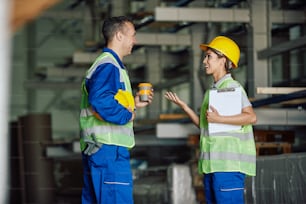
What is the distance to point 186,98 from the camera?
A: 386 inches

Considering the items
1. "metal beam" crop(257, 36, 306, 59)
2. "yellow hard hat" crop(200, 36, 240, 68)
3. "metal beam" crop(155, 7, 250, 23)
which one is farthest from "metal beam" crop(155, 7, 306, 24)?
"yellow hard hat" crop(200, 36, 240, 68)

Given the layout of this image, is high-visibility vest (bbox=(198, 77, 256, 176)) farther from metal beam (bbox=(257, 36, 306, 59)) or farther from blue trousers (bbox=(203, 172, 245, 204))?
metal beam (bbox=(257, 36, 306, 59))

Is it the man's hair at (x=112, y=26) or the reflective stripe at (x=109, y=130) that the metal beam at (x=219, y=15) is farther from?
the reflective stripe at (x=109, y=130)

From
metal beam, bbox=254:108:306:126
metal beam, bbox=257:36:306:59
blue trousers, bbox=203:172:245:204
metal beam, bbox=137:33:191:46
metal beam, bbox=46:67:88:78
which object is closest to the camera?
blue trousers, bbox=203:172:245:204

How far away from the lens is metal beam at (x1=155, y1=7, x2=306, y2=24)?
17.0 ft

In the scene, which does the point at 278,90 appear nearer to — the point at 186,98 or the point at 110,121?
the point at 110,121

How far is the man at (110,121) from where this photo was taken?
2.31m

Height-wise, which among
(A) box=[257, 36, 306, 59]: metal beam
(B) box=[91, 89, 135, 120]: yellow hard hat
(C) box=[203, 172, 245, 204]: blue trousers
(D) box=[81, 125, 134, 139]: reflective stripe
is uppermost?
(A) box=[257, 36, 306, 59]: metal beam

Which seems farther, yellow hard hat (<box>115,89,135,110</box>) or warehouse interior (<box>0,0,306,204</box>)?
warehouse interior (<box>0,0,306,204</box>)

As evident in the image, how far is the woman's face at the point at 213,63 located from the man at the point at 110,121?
35 centimetres

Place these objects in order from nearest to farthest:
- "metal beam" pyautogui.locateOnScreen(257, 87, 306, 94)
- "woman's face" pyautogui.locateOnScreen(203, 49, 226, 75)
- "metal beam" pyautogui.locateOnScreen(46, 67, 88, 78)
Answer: "woman's face" pyautogui.locateOnScreen(203, 49, 226, 75)
"metal beam" pyautogui.locateOnScreen(257, 87, 306, 94)
"metal beam" pyautogui.locateOnScreen(46, 67, 88, 78)

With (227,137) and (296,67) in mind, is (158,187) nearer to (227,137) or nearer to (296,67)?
(296,67)

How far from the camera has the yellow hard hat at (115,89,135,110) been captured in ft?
7.72

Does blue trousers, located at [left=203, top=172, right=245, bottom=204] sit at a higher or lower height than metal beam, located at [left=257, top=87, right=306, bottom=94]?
lower
